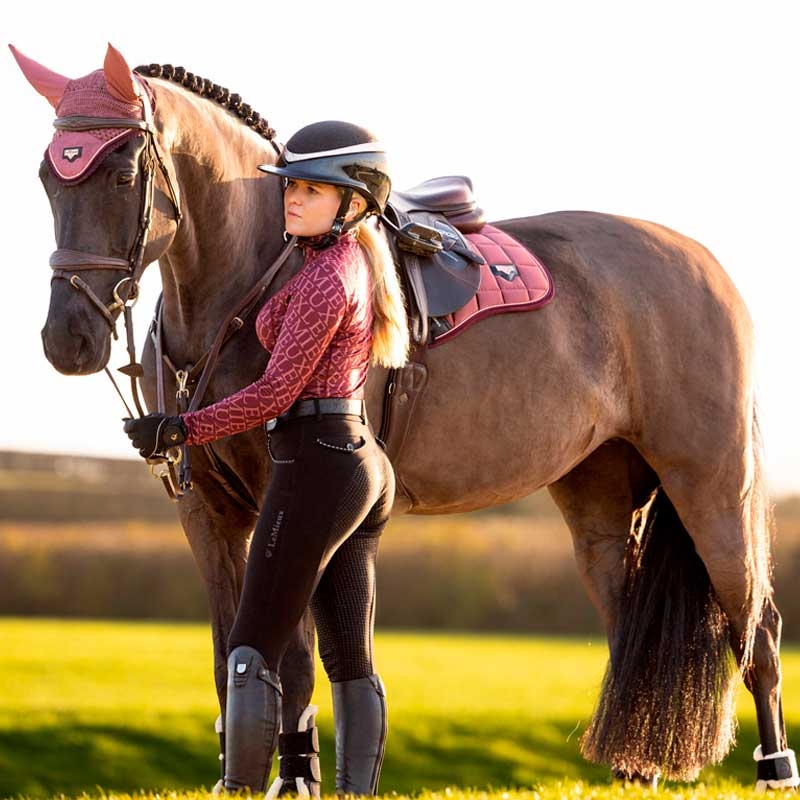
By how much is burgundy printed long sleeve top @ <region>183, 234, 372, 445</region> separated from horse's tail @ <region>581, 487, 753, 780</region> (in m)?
2.68

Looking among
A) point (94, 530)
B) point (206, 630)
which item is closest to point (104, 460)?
point (94, 530)

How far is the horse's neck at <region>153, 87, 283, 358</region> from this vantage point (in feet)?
14.4

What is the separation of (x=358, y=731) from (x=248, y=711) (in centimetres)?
35

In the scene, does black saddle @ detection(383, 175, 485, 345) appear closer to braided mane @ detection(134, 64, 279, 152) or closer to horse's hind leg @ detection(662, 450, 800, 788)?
braided mane @ detection(134, 64, 279, 152)

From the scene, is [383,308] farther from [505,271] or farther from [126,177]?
[505,271]

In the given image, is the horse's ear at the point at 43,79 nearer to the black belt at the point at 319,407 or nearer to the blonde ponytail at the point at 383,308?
the blonde ponytail at the point at 383,308

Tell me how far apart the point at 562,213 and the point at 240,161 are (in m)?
1.91

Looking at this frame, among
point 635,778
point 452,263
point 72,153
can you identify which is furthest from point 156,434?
point 635,778

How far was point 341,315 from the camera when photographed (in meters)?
3.58

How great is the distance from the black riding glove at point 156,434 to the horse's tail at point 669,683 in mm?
2987

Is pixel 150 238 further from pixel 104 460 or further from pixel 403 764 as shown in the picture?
pixel 104 460

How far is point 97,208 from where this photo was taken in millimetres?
4008

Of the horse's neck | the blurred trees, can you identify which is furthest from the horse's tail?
the blurred trees

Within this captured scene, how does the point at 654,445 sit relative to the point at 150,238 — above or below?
below
